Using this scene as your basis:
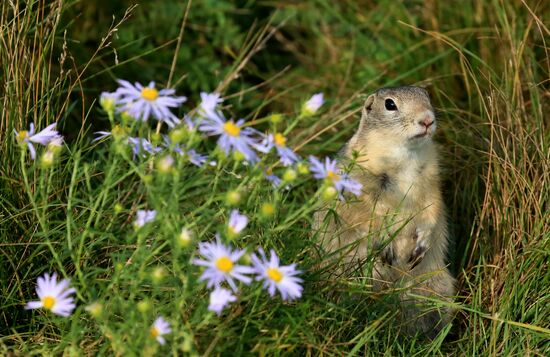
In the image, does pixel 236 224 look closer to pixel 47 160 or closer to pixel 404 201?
pixel 47 160

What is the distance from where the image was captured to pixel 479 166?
458 cm

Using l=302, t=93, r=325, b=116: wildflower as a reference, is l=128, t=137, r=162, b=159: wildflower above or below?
below

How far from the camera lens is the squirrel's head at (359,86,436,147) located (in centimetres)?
389

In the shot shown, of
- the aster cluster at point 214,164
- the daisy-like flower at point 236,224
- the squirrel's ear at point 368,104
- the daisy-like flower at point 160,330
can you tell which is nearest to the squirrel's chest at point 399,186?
the squirrel's ear at point 368,104

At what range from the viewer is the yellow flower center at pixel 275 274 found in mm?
2490

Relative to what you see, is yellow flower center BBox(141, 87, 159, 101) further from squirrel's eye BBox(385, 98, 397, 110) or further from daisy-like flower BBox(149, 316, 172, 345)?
squirrel's eye BBox(385, 98, 397, 110)

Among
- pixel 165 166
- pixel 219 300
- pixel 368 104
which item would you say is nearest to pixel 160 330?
pixel 219 300

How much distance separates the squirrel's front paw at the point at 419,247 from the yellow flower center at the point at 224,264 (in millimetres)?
1769

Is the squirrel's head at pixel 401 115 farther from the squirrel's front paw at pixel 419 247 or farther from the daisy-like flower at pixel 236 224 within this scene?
the daisy-like flower at pixel 236 224

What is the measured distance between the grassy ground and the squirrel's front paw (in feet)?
0.72

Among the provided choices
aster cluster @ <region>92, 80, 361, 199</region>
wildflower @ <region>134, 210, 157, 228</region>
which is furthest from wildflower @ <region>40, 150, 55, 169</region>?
wildflower @ <region>134, 210, 157, 228</region>

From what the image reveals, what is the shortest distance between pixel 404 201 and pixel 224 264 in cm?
178

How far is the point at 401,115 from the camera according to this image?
4.02 meters

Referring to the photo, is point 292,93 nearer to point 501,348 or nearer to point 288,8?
point 288,8
